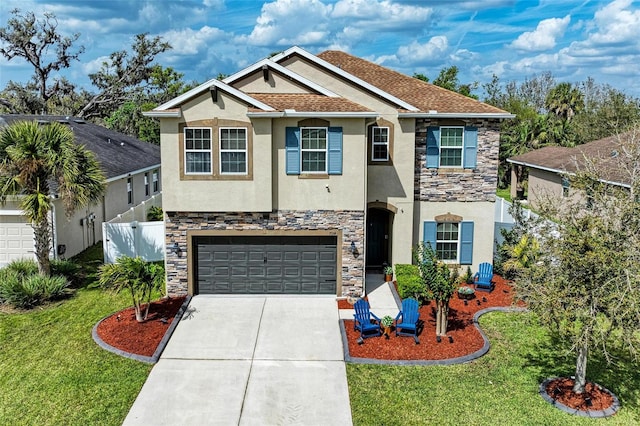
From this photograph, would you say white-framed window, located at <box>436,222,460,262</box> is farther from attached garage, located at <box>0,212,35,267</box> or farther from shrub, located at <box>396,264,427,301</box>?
attached garage, located at <box>0,212,35,267</box>

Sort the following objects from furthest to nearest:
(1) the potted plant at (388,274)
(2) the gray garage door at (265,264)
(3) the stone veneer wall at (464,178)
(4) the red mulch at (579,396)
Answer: (1) the potted plant at (388,274)
(3) the stone veneer wall at (464,178)
(2) the gray garage door at (265,264)
(4) the red mulch at (579,396)

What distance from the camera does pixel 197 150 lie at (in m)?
15.4

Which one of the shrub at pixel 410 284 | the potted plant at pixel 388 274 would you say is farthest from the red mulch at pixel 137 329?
the potted plant at pixel 388 274

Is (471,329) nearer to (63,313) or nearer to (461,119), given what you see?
(461,119)

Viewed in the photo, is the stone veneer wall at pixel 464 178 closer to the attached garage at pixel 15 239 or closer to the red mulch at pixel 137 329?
the red mulch at pixel 137 329

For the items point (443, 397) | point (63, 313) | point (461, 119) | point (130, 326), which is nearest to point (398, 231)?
point (461, 119)

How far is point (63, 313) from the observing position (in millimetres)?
15008

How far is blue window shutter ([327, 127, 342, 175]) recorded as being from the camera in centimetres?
1562

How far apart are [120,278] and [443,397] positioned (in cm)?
875

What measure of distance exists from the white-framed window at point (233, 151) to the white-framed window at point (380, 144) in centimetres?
482

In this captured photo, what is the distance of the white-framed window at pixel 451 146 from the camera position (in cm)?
1803

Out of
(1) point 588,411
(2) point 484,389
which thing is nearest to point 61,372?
(2) point 484,389

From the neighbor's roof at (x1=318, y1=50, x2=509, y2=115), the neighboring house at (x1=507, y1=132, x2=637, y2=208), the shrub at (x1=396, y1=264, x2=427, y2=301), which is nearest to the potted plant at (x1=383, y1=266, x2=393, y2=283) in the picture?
the shrub at (x1=396, y1=264, x2=427, y2=301)

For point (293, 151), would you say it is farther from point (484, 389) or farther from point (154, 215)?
point (154, 215)
